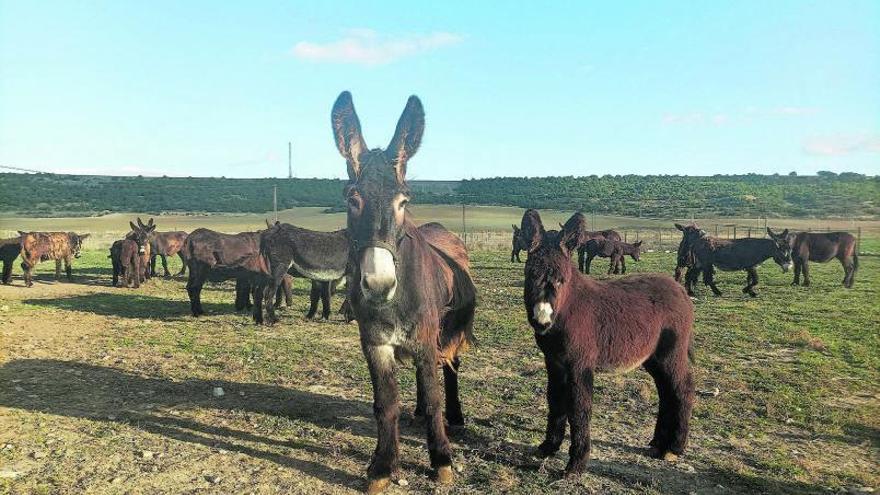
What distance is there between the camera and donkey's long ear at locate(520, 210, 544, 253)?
16.4 ft

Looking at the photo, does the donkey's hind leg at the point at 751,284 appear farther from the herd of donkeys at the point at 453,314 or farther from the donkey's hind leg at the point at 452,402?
the donkey's hind leg at the point at 452,402

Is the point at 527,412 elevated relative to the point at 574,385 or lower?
lower

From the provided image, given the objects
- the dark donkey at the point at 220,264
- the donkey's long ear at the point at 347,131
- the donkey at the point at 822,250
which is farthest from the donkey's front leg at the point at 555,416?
the donkey at the point at 822,250

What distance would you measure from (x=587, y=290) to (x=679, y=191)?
104738 mm

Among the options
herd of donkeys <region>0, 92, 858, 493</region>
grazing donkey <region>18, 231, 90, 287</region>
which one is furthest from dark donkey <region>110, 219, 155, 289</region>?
herd of donkeys <region>0, 92, 858, 493</region>

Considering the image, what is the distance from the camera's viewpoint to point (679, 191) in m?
99.6

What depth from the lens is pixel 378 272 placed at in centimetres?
400

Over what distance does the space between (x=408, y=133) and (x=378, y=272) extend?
1.29 m

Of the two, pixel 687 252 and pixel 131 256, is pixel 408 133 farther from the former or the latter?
pixel 131 256

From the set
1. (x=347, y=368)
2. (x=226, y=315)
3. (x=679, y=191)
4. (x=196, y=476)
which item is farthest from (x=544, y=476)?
(x=679, y=191)

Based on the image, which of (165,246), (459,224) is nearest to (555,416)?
(165,246)

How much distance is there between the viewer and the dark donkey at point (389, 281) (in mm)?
4141

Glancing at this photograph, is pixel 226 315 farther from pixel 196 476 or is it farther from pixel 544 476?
pixel 544 476

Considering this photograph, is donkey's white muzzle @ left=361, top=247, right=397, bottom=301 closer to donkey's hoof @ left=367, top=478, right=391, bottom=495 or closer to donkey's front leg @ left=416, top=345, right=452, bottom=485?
donkey's front leg @ left=416, top=345, right=452, bottom=485
